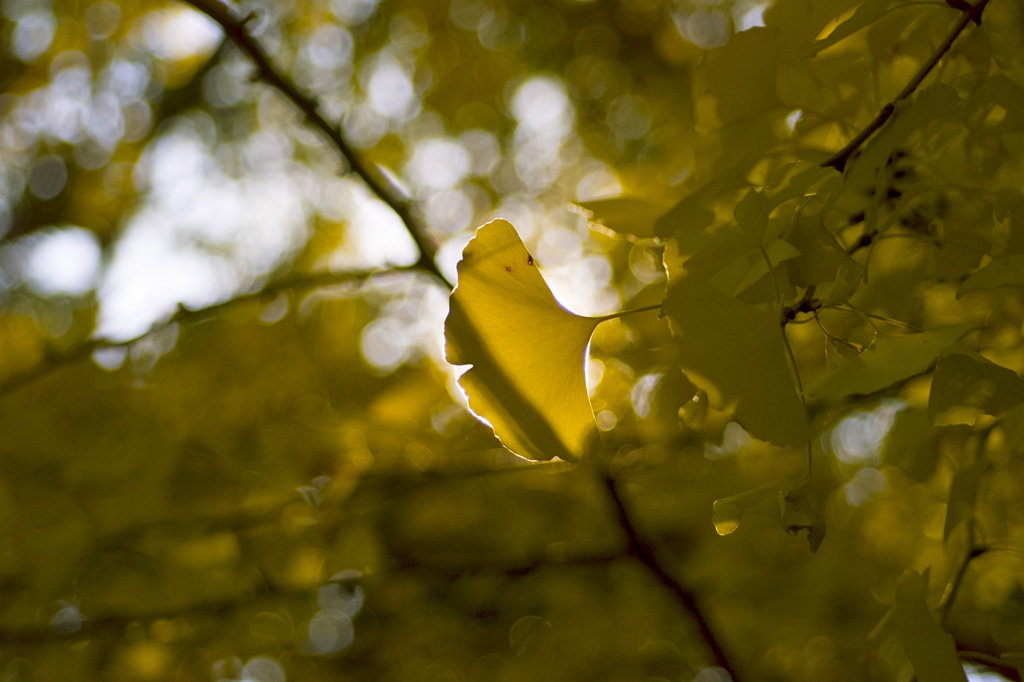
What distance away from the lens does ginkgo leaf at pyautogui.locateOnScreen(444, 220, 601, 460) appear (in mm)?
324

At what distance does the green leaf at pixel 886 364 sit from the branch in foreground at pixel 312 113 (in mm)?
427

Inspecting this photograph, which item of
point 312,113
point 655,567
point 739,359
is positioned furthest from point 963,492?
point 312,113

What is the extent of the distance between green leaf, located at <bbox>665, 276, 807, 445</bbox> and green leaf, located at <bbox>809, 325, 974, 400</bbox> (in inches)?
0.6

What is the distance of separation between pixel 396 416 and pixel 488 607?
1.79 ft

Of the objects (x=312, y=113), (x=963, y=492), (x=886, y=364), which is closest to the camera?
(x=886, y=364)

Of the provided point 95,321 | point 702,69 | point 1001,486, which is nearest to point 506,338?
point 702,69

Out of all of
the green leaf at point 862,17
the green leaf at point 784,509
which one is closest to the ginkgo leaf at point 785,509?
the green leaf at point 784,509

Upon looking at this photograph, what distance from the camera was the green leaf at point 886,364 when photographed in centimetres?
26

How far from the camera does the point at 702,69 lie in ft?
1.42

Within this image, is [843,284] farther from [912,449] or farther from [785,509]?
[912,449]

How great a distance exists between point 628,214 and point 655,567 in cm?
41

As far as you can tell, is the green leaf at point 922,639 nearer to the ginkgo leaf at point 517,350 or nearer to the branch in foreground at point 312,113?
the ginkgo leaf at point 517,350

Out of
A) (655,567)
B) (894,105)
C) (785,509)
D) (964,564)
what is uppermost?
(894,105)

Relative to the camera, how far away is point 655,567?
2.21 feet
